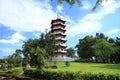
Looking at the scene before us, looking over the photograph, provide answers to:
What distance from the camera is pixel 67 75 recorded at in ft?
97.8

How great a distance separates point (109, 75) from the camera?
78.4 ft

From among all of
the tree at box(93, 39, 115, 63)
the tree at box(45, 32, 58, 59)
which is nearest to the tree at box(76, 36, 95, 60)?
the tree at box(93, 39, 115, 63)

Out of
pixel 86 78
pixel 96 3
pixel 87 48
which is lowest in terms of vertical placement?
pixel 86 78

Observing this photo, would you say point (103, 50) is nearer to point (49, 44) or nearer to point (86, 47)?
point (86, 47)

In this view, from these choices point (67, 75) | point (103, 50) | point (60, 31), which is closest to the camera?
point (67, 75)

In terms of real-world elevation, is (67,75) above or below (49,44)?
below

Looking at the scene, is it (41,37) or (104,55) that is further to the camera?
(104,55)

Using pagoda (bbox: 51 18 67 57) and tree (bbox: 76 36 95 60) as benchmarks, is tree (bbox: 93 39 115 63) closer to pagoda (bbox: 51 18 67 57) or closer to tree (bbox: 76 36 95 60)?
tree (bbox: 76 36 95 60)

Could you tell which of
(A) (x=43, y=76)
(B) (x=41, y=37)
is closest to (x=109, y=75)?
(A) (x=43, y=76)

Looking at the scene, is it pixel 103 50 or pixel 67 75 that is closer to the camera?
pixel 67 75

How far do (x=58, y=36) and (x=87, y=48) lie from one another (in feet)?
36.1

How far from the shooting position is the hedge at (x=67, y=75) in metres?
24.2

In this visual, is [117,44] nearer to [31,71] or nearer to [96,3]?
[31,71]

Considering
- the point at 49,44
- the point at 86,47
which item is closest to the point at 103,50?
the point at 86,47
